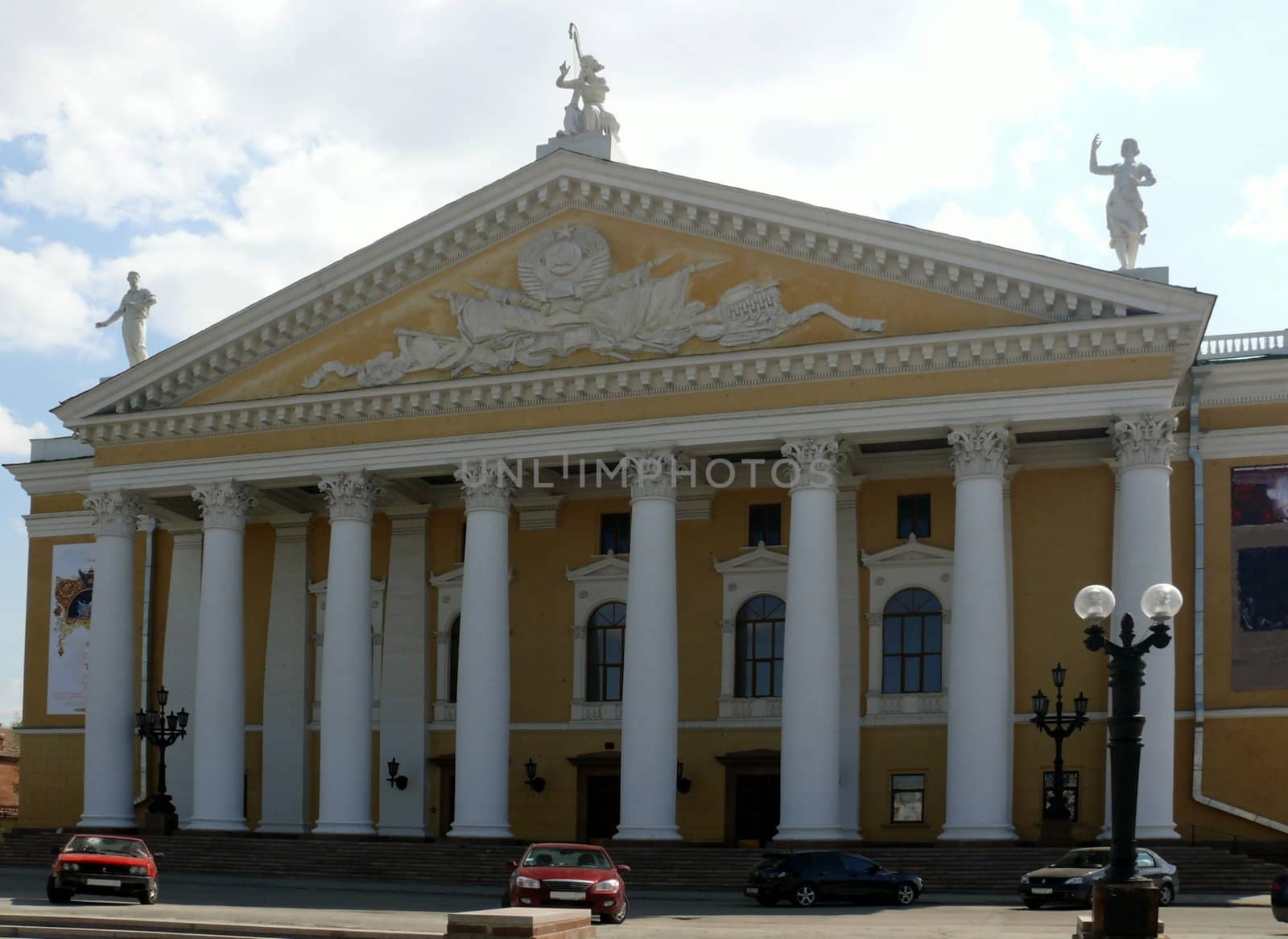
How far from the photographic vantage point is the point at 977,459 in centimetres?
3538

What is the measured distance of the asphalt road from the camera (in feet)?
78.4

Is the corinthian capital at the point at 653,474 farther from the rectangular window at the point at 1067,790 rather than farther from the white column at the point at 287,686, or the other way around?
the white column at the point at 287,686

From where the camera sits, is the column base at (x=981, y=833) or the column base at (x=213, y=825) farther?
the column base at (x=213, y=825)

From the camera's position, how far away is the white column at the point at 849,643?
3922 centimetres

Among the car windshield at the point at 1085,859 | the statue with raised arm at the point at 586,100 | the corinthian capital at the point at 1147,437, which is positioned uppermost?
the statue with raised arm at the point at 586,100

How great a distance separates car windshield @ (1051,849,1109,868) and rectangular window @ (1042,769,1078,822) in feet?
20.8

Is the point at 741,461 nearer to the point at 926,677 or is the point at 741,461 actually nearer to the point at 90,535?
the point at 926,677

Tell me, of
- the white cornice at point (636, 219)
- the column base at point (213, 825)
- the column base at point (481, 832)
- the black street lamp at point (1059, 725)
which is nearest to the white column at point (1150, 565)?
the black street lamp at point (1059, 725)

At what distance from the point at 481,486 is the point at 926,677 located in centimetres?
1049

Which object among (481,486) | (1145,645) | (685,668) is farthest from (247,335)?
(1145,645)

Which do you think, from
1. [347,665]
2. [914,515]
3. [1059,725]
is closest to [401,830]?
[347,665]

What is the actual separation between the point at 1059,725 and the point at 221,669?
730 inches

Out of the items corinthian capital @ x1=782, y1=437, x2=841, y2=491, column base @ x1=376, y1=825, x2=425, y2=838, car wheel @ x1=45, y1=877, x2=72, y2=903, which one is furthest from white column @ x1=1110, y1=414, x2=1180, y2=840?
car wheel @ x1=45, y1=877, x2=72, y2=903

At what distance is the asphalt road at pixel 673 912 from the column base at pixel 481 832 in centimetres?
287
